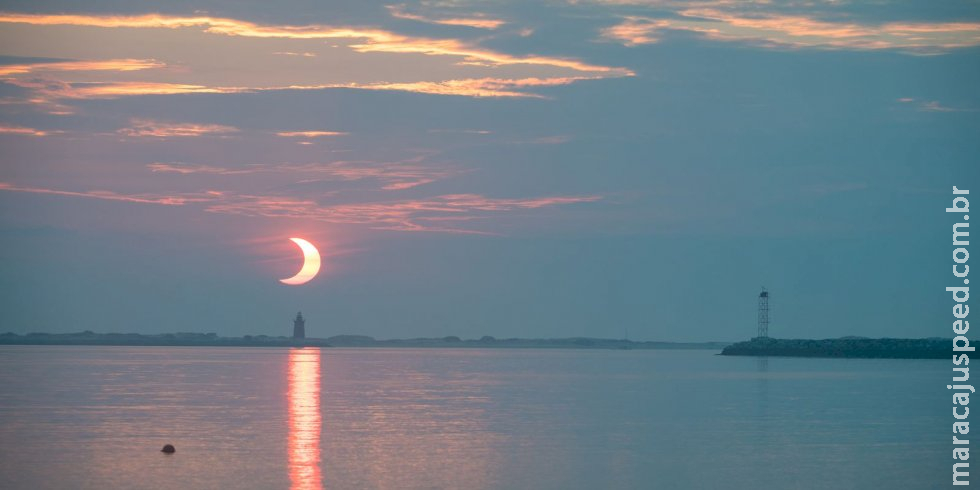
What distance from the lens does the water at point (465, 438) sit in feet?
91.6

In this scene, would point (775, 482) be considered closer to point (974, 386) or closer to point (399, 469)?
point (399, 469)

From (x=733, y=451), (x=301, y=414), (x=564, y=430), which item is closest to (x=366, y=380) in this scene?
(x=301, y=414)

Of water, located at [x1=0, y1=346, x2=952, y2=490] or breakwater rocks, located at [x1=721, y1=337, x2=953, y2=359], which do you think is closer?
water, located at [x1=0, y1=346, x2=952, y2=490]

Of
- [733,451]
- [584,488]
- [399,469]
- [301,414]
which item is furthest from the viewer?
→ [301,414]

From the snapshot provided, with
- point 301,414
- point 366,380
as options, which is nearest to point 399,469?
point 301,414

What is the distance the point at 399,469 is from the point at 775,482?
9.36 m

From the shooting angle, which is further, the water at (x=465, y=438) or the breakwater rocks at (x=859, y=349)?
the breakwater rocks at (x=859, y=349)

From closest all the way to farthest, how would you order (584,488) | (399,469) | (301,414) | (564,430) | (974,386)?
(584,488) → (399,469) → (564,430) → (301,414) → (974,386)

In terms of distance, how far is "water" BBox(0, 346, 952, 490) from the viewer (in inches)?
1099

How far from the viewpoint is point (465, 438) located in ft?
117

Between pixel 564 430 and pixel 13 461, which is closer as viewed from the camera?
pixel 13 461

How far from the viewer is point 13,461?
29.6 metres

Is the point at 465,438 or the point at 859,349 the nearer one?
the point at 465,438

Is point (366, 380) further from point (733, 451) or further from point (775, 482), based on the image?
point (775, 482)
